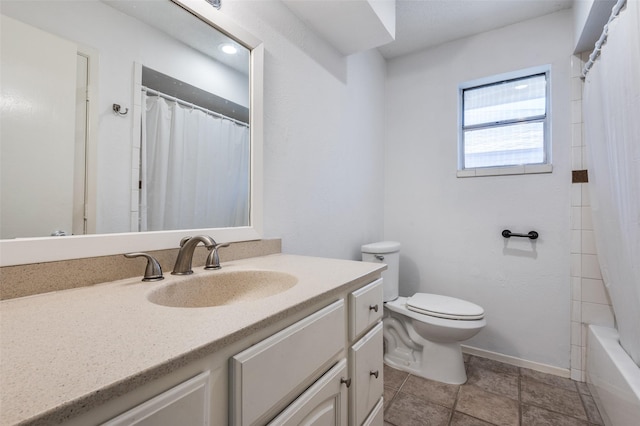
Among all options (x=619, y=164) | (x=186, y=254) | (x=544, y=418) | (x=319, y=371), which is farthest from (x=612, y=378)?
(x=186, y=254)

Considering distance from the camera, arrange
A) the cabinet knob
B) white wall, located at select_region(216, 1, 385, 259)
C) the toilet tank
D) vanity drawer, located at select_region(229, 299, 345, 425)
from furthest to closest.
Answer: the toilet tank → white wall, located at select_region(216, 1, 385, 259) → the cabinet knob → vanity drawer, located at select_region(229, 299, 345, 425)

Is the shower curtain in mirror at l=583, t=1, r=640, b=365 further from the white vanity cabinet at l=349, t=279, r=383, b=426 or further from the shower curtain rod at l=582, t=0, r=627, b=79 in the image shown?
the white vanity cabinet at l=349, t=279, r=383, b=426

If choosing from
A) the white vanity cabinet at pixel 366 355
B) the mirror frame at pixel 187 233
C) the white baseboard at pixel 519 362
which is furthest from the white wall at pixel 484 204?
the mirror frame at pixel 187 233

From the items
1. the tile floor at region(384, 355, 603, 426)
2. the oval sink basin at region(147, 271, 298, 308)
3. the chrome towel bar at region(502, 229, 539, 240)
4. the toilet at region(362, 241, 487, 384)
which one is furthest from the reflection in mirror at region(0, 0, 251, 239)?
the chrome towel bar at region(502, 229, 539, 240)

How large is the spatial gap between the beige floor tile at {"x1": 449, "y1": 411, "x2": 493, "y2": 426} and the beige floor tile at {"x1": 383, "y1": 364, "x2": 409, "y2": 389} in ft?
1.13

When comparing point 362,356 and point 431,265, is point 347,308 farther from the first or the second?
point 431,265

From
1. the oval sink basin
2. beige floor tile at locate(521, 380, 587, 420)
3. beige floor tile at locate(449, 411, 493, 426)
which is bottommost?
beige floor tile at locate(449, 411, 493, 426)

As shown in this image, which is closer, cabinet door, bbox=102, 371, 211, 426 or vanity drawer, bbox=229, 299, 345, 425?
cabinet door, bbox=102, 371, 211, 426

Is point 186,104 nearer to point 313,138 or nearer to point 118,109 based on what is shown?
point 118,109

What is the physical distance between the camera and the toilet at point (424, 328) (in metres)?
1.67

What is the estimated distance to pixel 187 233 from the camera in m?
1.03

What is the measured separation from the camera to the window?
200 cm

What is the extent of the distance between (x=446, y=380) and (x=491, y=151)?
1.61 m

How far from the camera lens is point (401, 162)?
2.44 metres
